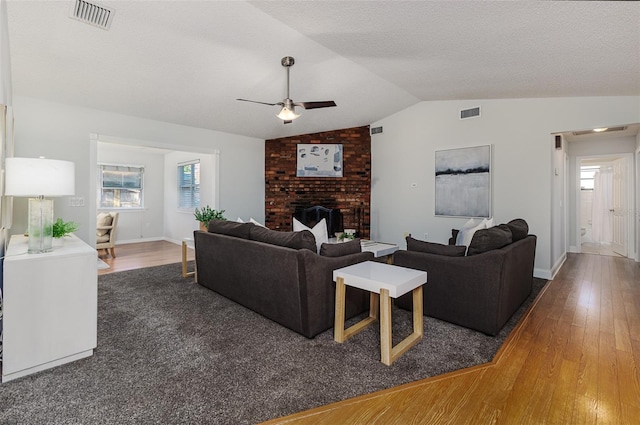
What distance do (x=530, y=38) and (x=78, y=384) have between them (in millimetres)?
4168

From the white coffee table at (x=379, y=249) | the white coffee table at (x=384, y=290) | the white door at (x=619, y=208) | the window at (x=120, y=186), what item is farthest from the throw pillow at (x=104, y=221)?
the white door at (x=619, y=208)

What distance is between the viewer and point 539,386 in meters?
1.79

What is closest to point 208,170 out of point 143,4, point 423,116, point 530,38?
point 143,4

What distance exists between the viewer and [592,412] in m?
1.58

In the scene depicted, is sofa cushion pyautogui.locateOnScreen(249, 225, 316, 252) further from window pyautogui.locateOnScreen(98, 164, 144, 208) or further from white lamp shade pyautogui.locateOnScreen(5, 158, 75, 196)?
window pyautogui.locateOnScreen(98, 164, 144, 208)

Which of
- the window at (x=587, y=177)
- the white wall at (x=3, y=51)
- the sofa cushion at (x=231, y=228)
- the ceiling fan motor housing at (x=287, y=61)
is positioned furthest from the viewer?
the window at (x=587, y=177)

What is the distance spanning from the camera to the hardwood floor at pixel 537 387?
1.54 metres

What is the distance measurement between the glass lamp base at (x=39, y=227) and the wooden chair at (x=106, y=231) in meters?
3.80

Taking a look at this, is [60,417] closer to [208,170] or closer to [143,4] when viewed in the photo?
[143,4]

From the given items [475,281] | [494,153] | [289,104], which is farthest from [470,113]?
[475,281]

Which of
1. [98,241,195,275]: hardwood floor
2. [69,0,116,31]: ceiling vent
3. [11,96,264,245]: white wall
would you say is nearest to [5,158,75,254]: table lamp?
[69,0,116,31]: ceiling vent

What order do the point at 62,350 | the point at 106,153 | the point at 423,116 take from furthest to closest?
the point at 106,153 → the point at 423,116 → the point at 62,350

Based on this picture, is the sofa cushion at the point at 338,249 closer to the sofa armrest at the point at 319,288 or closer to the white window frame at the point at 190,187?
the sofa armrest at the point at 319,288

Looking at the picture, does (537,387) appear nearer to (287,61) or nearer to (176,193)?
(287,61)
